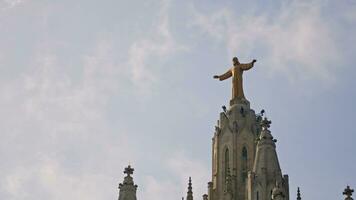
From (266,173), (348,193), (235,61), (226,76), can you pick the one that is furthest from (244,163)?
(348,193)

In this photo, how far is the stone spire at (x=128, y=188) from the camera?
4759 cm

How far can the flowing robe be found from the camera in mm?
70875

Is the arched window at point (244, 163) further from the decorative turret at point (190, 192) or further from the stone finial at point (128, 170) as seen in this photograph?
the stone finial at point (128, 170)

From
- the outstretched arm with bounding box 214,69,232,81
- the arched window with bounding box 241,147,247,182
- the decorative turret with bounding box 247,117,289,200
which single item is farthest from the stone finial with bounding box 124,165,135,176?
the outstretched arm with bounding box 214,69,232,81

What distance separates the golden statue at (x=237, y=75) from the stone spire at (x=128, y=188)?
79.3ft

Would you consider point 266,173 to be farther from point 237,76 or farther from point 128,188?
point 237,76

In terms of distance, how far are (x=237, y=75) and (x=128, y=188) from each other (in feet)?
86.9

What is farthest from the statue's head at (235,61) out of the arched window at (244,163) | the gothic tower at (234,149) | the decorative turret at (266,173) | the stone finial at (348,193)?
the stone finial at (348,193)

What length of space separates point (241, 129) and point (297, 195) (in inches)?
376

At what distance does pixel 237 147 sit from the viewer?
6681 cm

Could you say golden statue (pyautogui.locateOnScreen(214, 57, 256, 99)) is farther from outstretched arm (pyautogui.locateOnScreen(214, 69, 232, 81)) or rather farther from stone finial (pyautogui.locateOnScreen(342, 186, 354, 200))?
stone finial (pyautogui.locateOnScreen(342, 186, 354, 200))

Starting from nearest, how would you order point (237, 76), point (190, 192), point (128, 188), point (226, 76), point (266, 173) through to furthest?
1. point (128, 188)
2. point (266, 173)
3. point (190, 192)
4. point (237, 76)
5. point (226, 76)

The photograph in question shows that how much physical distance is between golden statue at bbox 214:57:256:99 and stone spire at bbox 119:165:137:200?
24158 mm

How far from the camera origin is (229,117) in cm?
6906
